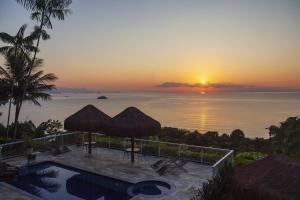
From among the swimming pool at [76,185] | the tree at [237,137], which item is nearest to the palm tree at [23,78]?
the swimming pool at [76,185]

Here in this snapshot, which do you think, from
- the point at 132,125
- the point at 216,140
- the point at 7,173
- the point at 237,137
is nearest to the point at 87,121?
the point at 132,125

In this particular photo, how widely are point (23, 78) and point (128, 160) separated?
33.7 feet

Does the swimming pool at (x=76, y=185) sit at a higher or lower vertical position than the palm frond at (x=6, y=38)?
lower

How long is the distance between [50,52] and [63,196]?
23557mm

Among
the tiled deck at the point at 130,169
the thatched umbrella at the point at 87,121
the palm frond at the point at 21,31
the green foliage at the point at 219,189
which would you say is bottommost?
the tiled deck at the point at 130,169

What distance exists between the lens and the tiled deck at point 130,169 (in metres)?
10.8

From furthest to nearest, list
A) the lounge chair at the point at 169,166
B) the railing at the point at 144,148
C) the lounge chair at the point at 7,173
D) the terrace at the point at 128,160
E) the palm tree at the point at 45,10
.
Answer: the palm tree at the point at 45,10
the railing at the point at 144,148
the lounge chair at the point at 169,166
the lounge chair at the point at 7,173
the terrace at the point at 128,160

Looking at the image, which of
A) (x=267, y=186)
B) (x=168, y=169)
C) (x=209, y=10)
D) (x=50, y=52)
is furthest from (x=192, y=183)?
(x=50, y=52)

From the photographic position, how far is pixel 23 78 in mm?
19141

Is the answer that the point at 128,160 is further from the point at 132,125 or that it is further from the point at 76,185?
the point at 76,185

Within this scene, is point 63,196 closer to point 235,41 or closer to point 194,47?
point 235,41

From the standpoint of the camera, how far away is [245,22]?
802 inches

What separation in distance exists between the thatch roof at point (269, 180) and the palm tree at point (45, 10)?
15306mm

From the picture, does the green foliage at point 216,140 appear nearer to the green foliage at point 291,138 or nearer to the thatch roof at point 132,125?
the thatch roof at point 132,125
